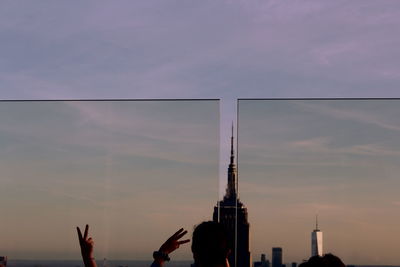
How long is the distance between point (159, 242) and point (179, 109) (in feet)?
3.13

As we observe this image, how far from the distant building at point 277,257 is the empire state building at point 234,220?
0.25m

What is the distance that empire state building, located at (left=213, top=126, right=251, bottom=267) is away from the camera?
490 centimetres

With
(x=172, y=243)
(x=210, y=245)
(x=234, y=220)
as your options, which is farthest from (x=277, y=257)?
(x=210, y=245)

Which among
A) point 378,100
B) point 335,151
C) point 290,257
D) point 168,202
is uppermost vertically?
point 378,100

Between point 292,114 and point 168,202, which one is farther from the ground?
point 292,114

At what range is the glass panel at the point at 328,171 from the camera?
5133 mm

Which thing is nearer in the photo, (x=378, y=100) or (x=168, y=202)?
(x=378, y=100)

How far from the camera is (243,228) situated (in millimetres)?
5074

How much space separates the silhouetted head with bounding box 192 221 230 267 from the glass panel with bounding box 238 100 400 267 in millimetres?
2529

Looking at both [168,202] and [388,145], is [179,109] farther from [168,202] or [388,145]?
[388,145]

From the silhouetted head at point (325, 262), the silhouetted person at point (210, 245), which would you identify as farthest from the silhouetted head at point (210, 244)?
the silhouetted head at point (325, 262)

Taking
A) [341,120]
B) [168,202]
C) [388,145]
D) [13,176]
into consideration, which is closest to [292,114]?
[341,120]

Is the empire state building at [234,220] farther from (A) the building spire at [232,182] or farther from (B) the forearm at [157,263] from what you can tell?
(B) the forearm at [157,263]

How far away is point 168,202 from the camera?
5406 millimetres
